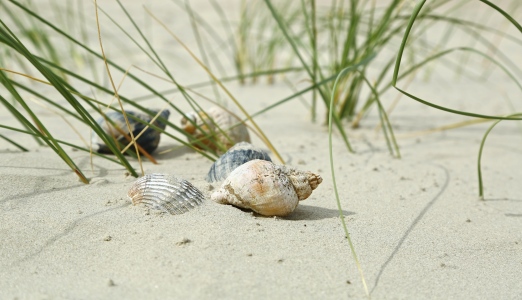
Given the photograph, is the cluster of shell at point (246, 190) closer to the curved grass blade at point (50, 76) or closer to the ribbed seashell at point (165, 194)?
the ribbed seashell at point (165, 194)

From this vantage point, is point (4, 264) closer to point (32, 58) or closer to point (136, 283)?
point (136, 283)

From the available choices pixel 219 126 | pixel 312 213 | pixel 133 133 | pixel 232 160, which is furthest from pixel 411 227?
pixel 133 133

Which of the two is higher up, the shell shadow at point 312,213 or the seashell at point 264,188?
the seashell at point 264,188

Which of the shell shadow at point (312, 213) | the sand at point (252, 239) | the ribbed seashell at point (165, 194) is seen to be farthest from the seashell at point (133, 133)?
the shell shadow at point (312, 213)

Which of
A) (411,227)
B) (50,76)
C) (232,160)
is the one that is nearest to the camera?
(50,76)

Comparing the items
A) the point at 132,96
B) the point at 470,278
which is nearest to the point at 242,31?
the point at 132,96

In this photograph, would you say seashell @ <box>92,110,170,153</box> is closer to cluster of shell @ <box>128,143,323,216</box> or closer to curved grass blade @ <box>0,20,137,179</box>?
curved grass blade @ <box>0,20,137,179</box>

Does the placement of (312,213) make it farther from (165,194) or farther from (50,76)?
(50,76)
